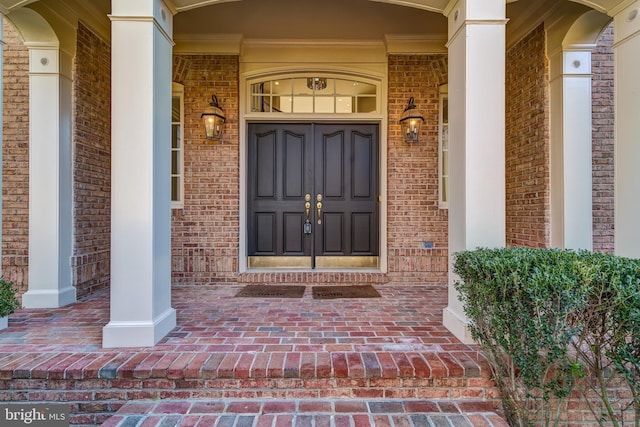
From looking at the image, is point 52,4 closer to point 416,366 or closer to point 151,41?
point 151,41

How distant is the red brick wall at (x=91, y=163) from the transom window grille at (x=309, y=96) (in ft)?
5.67

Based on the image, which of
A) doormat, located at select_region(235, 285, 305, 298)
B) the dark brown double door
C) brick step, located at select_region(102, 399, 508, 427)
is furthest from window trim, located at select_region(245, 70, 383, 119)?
brick step, located at select_region(102, 399, 508, 427)

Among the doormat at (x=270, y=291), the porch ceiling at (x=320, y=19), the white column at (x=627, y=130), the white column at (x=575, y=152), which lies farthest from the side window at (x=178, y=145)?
the white column at (x=627, y=130)

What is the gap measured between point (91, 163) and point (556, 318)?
4.33 metres

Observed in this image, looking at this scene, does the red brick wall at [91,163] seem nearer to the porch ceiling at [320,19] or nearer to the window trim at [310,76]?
the porch ceiling at [320,19]

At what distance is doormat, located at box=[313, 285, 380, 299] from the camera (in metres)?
3.56

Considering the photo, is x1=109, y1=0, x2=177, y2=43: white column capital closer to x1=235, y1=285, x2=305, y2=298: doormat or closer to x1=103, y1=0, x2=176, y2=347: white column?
x1=103, y1=0, x2=176, y2=347: white column

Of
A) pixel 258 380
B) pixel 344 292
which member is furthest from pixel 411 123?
pixel 258 380

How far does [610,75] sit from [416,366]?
12.1 ft

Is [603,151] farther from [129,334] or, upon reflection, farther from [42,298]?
[42,298]

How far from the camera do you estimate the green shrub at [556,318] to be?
5.23ft

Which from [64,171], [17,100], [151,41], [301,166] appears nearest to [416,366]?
[151,41]

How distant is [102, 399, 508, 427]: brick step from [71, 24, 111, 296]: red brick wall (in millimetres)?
2238

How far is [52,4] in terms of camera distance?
3125mm
